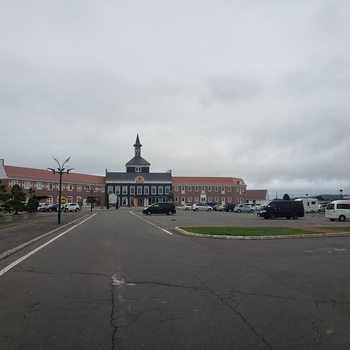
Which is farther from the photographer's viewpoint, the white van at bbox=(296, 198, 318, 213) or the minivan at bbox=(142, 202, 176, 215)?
the white van at bbox=(296, 198, 318, 213)

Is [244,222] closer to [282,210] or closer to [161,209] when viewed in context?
[282,210]

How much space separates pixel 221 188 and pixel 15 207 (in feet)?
284

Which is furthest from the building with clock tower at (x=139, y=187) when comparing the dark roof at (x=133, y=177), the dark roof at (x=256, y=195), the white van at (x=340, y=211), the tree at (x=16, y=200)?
the white van at (x=340, y=211)

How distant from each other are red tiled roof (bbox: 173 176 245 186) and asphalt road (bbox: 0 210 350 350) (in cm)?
10746

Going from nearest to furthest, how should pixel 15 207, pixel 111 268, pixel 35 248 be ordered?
pixel 111 268 → pixel 35 248 → pixel 15 207

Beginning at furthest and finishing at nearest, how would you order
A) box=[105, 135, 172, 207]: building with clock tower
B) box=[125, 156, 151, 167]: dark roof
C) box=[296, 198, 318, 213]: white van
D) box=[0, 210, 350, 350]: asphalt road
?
box=[125, 156, 151, 167]: dark roof < box=[105, 135, 172, 207]: building with clock tower < box=[296, 198, 318, 213]: white van < box=[0, 210, 350, 350]: asphalt road

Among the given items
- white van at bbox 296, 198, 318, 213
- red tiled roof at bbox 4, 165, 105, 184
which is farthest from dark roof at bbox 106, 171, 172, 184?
white van at bbox 296, 198, 318, 213

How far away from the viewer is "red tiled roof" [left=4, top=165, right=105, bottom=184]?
98000 millimetres

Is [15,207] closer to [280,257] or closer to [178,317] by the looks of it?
[280,257]

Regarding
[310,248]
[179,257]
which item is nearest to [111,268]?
[179,257]

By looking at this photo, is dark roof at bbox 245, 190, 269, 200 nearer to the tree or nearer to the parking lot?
the parking lot

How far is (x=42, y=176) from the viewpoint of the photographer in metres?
105

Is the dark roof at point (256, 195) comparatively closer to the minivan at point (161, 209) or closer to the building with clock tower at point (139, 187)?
the building with clock tower at point (139, 187)

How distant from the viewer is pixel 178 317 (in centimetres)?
567
